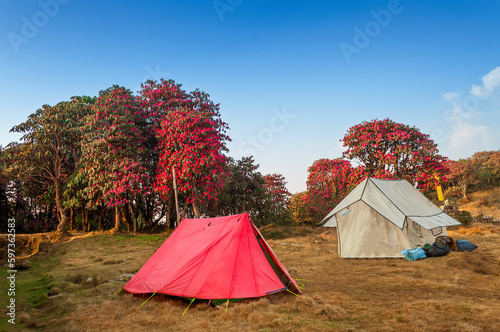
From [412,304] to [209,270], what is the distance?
378cm

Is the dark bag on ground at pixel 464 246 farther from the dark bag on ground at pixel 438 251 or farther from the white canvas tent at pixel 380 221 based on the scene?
the white canvas tent at pixel 380 221

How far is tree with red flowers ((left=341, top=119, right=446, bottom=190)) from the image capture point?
58.9 feet

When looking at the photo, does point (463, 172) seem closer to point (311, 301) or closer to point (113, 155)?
point (113, 155)

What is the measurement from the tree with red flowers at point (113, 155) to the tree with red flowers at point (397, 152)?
1342cm

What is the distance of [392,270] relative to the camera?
848cm

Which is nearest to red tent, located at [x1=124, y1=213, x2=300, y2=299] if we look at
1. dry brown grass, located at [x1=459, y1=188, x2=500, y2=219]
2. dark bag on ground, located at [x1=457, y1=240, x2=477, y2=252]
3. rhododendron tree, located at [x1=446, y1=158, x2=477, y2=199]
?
dark bag on ground, located at [x1=457, y1=240, x2=477, y2=252]

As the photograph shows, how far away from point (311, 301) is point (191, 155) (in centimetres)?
1083

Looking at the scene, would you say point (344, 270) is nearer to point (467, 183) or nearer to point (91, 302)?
point (91, 302)

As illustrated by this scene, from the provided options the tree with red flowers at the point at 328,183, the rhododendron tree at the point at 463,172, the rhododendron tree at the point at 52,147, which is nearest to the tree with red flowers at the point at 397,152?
the tree with red flowers at the point at 328,183

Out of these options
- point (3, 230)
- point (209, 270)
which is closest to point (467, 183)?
point (209, 270)

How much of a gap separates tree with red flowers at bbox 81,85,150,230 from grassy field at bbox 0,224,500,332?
18.0ft

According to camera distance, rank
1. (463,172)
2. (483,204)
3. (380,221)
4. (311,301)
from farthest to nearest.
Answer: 1. (463,172)
2. (483,204)
3. (380,221)
4. (311,301)

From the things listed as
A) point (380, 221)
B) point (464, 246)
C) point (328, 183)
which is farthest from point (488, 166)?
point (380, 221)

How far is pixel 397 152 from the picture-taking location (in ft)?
60.0
